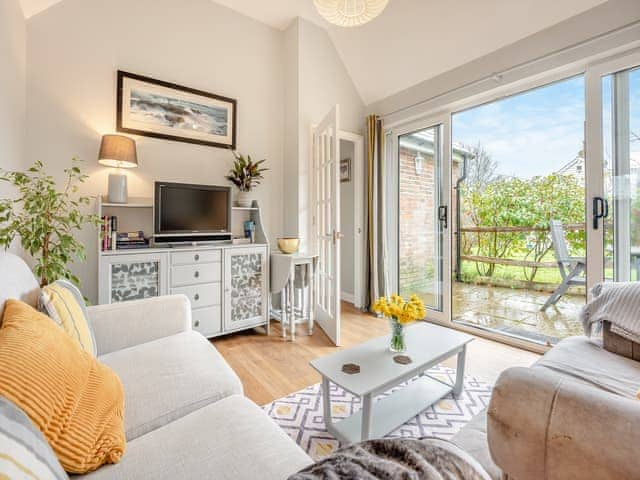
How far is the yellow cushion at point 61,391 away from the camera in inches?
24.6

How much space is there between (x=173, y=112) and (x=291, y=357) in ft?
7.76

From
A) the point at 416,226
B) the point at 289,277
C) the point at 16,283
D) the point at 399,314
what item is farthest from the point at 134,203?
the point at 416,226

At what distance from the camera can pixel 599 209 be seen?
83.5 inches

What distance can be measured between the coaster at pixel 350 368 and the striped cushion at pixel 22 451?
999 millimetres

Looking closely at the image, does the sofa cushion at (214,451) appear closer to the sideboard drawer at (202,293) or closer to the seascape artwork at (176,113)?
the sideboard drawer at (202,293)

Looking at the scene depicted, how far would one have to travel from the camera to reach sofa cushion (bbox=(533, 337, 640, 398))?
1.15m

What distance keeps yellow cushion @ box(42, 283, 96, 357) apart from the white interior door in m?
1.81

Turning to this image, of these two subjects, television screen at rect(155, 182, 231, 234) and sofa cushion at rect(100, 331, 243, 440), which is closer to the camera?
sofa cushion at rect(100, 331, 243, 440)

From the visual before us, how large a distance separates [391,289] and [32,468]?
343cm

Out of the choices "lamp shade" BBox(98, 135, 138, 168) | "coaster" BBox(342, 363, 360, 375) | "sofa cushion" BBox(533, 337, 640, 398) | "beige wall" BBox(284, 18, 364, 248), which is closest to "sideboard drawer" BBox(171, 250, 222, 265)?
"lamp shade" BBox(98, 135, 138, 168)

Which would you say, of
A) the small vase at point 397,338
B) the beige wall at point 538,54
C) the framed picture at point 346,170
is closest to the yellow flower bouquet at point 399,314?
the small vase at point 397,338

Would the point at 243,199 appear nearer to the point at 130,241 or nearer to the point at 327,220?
the point at 327,220

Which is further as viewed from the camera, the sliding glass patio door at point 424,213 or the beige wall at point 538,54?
the sliding glass patio door at point 424,213

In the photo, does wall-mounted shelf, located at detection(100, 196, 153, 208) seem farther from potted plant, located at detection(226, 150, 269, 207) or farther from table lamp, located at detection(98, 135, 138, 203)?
potted plant, located at detection(226, 150, 269, 207)
